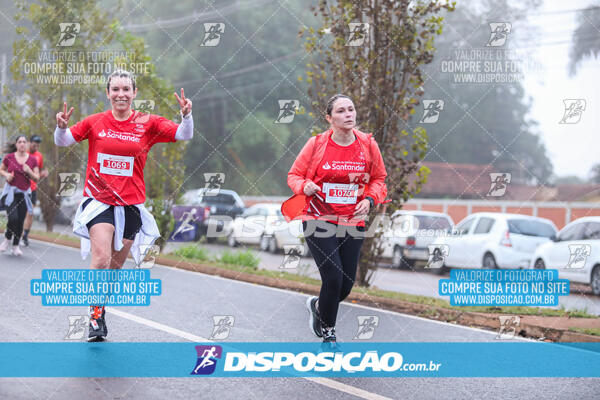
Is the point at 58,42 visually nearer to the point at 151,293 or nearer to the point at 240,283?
the point at 240,283

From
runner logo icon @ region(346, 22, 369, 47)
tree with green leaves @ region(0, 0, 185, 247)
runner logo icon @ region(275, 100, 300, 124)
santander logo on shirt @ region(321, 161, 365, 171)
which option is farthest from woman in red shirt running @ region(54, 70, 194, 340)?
tree with green leaves @ region(0, 0, 185, 247)

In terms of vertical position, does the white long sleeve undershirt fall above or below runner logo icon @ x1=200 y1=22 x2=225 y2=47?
below

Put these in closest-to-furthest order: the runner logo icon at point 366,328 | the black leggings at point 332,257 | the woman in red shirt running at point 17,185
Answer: the black leggings at point 332,257, the runner logo icon at point 366,328, the woman in red shirt running at point 17,185

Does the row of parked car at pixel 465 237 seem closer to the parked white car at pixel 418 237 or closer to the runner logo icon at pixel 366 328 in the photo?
the parked white car at pixel 418 237

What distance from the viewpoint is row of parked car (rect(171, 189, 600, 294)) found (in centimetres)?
1479

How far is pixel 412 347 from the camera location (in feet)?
22.6

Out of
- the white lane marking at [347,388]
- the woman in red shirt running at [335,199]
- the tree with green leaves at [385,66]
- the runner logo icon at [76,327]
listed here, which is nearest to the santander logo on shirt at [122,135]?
the woman in red shirt running at [335,199]

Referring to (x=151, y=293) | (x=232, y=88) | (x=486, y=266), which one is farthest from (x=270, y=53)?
(x=151, y=293)

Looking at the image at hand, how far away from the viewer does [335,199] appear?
619 cm

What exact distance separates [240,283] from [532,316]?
183 inches

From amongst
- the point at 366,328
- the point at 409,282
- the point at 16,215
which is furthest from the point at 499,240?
the point at 366,328

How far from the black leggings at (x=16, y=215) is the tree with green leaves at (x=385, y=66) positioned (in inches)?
198

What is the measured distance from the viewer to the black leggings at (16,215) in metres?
12.5

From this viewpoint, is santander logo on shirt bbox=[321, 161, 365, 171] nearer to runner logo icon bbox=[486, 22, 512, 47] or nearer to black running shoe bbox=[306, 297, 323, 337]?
black running shoe bbox=[306, 297, 323, 337]
